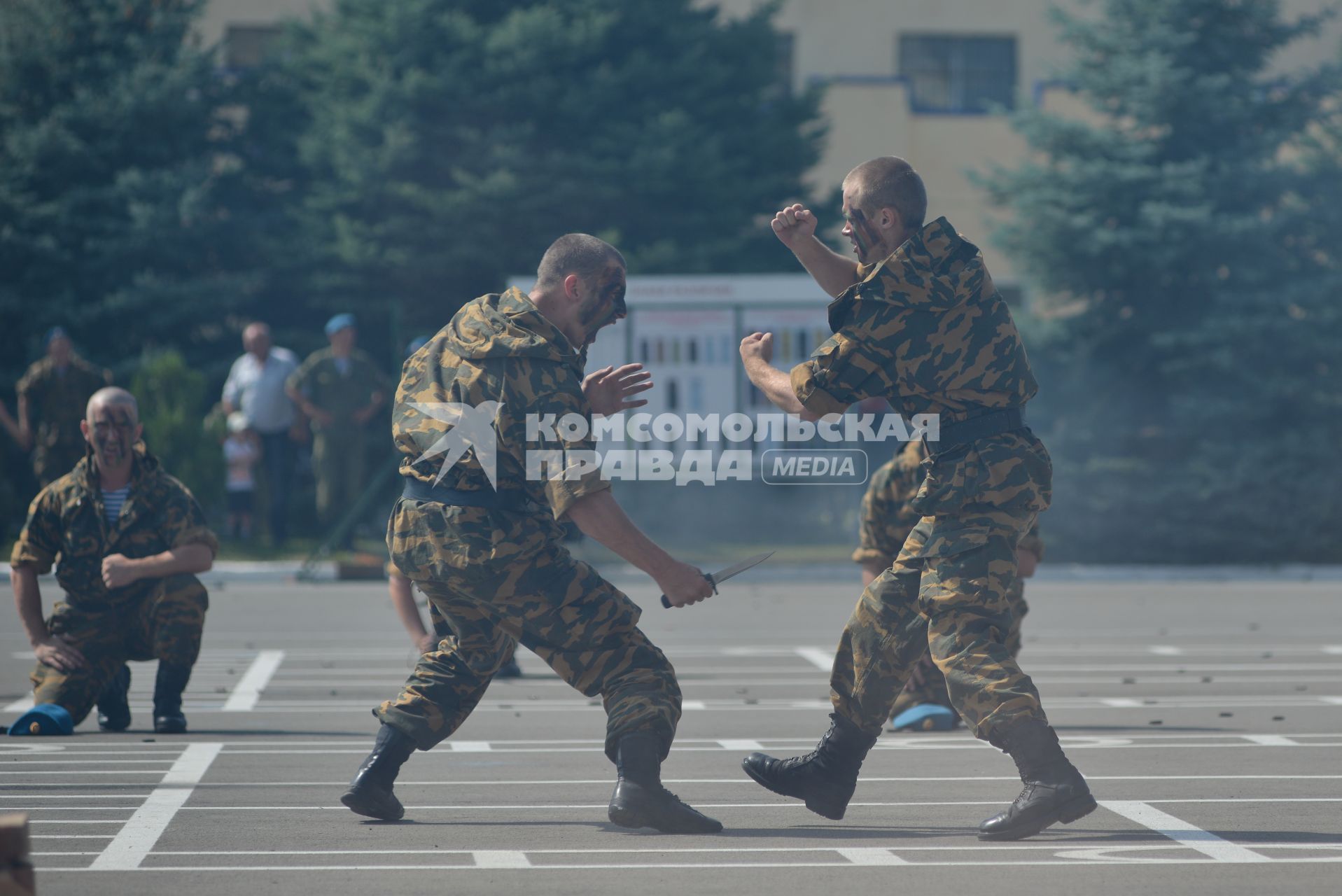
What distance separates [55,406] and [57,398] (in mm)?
103

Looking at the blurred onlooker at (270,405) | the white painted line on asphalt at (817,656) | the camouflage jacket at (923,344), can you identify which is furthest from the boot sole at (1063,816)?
the blurred onlooker at (270,405)

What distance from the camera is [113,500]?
347 inches

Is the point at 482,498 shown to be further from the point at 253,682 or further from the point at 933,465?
the point at 253,682

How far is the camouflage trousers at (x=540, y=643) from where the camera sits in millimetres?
6156

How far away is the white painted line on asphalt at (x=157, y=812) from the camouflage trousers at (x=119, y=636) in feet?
1.98

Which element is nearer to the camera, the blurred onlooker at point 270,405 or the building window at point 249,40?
the blurred onlooker at point 270,405

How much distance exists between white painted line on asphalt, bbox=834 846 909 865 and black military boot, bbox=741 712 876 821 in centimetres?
38

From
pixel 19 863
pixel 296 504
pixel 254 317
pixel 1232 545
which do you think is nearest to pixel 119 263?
pixel 254 317

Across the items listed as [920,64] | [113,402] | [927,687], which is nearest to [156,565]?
[113,402]

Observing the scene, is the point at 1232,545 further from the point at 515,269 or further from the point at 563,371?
the point at 563,371

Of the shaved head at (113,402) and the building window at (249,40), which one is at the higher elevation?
the building window at (249,40)

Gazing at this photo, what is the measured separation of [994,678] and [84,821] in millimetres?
3062

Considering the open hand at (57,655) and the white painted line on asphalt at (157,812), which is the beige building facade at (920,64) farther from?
the white painted line on asphalt at (157,812)

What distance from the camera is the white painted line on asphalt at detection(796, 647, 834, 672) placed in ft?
38.3
